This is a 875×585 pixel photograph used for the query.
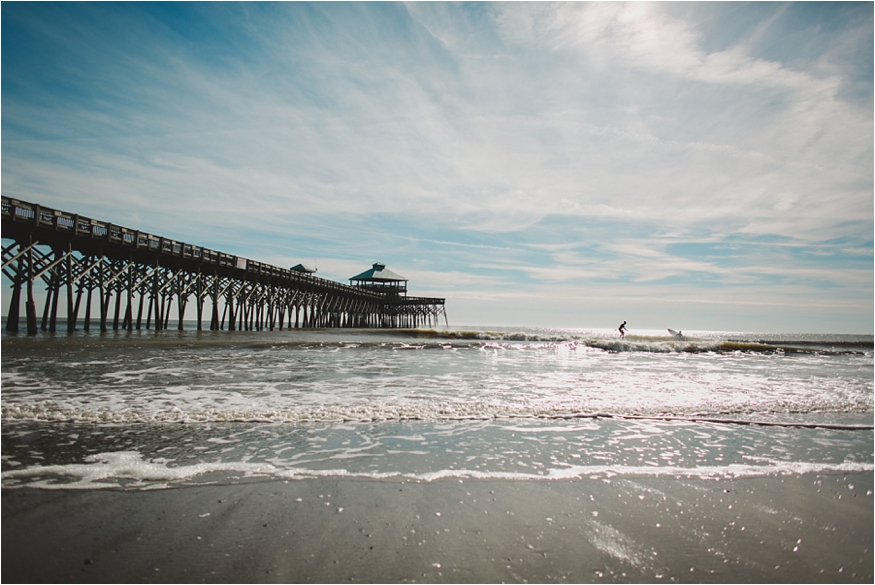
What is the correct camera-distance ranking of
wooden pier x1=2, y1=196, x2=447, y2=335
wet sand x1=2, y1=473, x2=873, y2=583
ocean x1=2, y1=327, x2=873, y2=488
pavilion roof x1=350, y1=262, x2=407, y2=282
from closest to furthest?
wet sand x1=2, y1=473, x2=873, y2=583
ocean x1=2, y1=327, x2=873, y2=488
wooden pier x1=2, y1=196, x2=447, y2=335
pavilion roof x1=350, y1=262, x2=407, y2=282

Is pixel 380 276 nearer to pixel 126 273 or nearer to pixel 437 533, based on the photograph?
pixel 126 273

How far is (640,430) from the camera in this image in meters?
5.48

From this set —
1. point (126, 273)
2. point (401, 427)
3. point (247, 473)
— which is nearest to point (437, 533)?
point (247, 473)

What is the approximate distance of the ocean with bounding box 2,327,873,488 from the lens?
3830 mm

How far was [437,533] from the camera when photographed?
268 centimetres

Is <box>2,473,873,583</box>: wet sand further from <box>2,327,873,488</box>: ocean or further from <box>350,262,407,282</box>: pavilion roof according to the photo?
<box>350,262,407,282</box>: pavilion roof

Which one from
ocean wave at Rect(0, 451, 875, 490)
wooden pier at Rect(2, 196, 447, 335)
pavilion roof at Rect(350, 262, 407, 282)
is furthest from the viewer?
pavilion roof at Rect(350, 262, 407, 282)

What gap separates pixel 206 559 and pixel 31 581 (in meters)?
0.77

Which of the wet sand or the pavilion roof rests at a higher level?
the pavilion roof

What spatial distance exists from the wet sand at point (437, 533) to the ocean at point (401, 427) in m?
0.32

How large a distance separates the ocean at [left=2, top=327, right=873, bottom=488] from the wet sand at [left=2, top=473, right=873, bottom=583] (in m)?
0.32

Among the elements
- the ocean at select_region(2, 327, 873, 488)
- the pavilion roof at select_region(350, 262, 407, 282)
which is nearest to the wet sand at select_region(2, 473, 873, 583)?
the ocean at select_region(2, 327, 873, 488)

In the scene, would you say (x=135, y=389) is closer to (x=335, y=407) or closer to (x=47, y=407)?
(x=47, y=407)

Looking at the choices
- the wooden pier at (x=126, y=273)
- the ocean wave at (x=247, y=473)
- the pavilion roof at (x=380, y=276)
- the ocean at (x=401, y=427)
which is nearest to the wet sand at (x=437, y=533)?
the ocean wave at (x=247, y=473)
